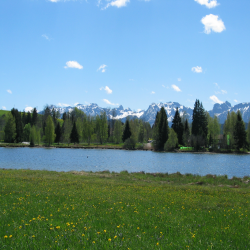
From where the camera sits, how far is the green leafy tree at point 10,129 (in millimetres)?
114819

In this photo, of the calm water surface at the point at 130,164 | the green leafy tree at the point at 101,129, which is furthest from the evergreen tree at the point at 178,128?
the calm water surface at the point at 130,164

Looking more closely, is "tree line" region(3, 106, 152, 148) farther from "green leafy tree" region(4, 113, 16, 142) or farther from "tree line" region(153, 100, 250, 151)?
"tree line" region(153, 100, 250, 151)

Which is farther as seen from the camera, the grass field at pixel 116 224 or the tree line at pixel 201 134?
the tree line at pixel 201 134

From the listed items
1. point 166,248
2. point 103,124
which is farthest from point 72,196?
point 103,124

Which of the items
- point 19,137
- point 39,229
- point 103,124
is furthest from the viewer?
point 103,124

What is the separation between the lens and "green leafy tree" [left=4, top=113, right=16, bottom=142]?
114819mm

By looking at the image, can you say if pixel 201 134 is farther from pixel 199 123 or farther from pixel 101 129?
pixel 101 129

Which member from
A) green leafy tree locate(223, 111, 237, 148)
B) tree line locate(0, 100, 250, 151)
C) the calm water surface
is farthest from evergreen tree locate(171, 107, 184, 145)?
the calm water surface

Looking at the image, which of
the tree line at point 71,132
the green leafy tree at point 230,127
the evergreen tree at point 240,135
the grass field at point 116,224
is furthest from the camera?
the tree line at point 71,132

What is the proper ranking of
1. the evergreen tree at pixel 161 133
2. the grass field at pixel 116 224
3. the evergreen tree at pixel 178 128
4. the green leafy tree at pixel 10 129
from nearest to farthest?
the grass field at pixel 116 224
the evergreen tree at pixel 161 133
the evergreen tree at pixel 178 128
the green leafy tree at pixel 10 129

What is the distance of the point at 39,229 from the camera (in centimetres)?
731

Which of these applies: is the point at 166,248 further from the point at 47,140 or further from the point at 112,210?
the point at 47,140

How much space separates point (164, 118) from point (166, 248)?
325ft

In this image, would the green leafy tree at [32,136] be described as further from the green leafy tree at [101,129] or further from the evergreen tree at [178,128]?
the evergreen tree at [178,128]
